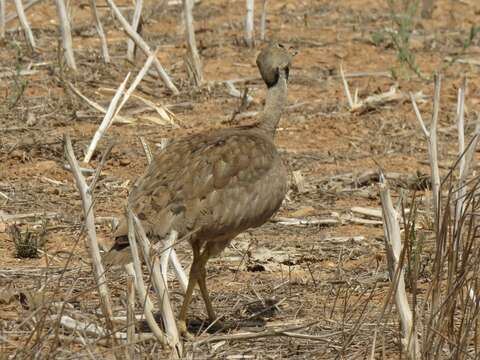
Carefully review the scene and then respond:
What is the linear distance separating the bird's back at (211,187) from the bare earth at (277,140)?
489 millimetres

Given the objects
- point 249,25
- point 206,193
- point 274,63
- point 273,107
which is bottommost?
point 249,25

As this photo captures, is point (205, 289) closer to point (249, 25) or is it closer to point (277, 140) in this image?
point (277, 140)

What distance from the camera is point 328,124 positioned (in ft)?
33.7

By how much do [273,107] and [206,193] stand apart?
1.18 m

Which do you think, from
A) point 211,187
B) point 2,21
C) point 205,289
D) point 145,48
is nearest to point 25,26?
point 2,21

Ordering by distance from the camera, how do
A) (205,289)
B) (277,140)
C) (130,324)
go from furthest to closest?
(277,140) < (205,289) < (130,324)

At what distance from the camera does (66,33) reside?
10672 mm

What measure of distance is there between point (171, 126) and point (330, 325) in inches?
170

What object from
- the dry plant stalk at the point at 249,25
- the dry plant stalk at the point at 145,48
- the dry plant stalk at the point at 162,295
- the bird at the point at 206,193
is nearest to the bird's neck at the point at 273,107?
the bird at the point at 206,193

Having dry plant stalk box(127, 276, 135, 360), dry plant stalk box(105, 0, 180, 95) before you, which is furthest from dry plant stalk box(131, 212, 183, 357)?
dry plant stalk box(105, 0, 180, 95)

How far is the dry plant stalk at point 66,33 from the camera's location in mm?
10422

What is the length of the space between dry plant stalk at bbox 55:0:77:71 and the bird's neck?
13.6 ft

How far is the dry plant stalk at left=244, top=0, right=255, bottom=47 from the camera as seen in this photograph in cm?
1184

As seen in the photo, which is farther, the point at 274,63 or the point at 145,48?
the point at 145,48
